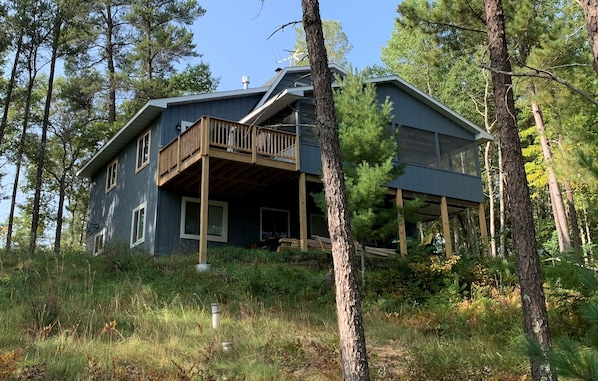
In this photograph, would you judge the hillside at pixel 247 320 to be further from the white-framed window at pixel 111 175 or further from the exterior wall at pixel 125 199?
the white-framed window at pixel 111 175

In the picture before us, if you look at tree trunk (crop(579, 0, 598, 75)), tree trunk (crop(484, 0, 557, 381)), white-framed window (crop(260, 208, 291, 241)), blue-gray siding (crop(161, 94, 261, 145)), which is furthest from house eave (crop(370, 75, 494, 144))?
tree trunk (crop(579, 0, 598, 75))

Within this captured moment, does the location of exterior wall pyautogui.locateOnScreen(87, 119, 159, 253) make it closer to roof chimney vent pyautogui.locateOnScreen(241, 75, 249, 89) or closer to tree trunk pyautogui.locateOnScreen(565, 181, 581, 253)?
roof chimney vent pyautogui.locateOnScreen(241, 75, 249, 89)

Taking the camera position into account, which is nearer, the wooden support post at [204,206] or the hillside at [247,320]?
the hillside at [247,320]

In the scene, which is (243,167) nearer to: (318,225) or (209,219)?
(209,219)

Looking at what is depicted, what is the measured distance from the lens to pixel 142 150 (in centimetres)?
1767

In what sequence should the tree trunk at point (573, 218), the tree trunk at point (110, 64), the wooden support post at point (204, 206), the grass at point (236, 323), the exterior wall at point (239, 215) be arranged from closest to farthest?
the grass at point (236, 323) → the wooden support post at point (204, 206) → the exterior wall at point (239, 215) → the tree trunk at point (573, 218) → the tree trunk at point (110, 64)

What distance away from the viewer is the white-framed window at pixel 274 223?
17406 mm

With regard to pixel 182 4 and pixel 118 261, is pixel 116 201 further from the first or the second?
pixel 182 4

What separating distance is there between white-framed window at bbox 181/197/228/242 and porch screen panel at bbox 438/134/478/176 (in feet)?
24.2

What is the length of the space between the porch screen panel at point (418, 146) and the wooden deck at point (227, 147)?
4579 mm

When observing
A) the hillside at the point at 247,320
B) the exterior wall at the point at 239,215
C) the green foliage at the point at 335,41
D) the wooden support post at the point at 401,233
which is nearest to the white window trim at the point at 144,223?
the exterior wall at the point at 239,215

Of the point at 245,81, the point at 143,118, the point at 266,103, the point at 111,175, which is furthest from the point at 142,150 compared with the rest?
the point at 245,81

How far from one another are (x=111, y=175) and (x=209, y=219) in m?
5.98

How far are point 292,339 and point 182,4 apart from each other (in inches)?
900
